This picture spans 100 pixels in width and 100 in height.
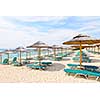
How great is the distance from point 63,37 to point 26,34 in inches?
57.0

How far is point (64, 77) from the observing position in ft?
24.0

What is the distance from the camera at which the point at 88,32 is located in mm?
7895

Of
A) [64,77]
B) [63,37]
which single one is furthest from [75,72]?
[63,37]
